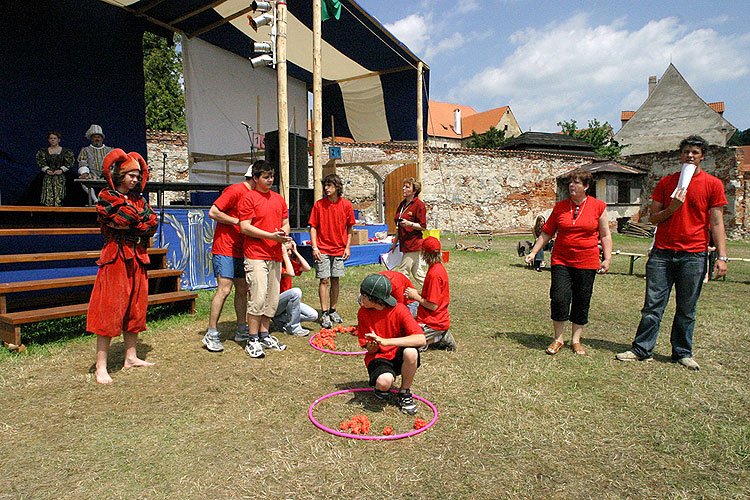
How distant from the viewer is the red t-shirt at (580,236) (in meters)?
4.54

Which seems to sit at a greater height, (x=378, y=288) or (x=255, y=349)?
(x=378, y=288)

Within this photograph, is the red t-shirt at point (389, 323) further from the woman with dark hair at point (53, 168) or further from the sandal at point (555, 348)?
the woman with dark hair at point (53, 168)

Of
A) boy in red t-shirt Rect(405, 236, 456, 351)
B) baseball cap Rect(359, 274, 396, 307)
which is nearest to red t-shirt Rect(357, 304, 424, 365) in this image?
baseball cap Rect(359, 274, 396, 307)

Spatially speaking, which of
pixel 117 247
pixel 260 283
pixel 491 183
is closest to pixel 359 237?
pixel 260 283

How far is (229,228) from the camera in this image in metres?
4.66

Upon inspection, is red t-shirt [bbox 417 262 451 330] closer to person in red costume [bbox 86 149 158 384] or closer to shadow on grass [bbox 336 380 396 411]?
shadow on grass [bbox 336 380 396 411]

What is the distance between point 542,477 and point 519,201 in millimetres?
23197

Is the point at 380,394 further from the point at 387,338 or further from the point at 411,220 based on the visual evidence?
the point at 411,220

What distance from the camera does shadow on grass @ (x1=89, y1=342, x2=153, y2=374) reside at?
4.15m

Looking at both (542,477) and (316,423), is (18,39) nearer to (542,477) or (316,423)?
(316,423)

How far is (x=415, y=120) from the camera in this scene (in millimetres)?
14016

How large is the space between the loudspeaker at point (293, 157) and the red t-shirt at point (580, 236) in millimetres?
6742

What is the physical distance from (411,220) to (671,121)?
39336 mm

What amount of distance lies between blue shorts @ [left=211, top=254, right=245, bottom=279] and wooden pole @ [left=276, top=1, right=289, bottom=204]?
7.63ft
